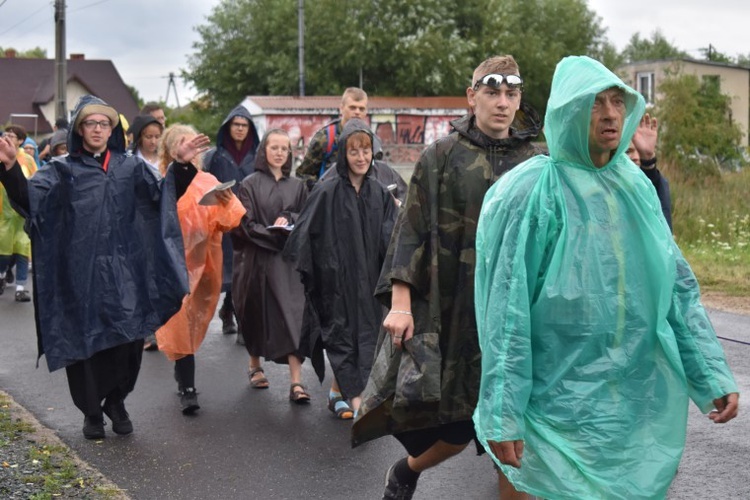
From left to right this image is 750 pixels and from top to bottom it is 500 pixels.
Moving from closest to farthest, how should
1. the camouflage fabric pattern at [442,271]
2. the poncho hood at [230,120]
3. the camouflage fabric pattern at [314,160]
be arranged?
the camouflage fabric pattern at [442,271] → the camouflage fabric pattern at [314,160] → the poncho hood at [230,120]

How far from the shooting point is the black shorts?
460 centimetres

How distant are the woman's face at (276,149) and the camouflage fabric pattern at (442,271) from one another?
3.94 metres

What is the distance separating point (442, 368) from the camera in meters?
4.51

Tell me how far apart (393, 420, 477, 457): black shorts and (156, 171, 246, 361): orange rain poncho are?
3.50m

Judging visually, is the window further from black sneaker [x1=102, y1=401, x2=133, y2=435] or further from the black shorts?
the black shorts

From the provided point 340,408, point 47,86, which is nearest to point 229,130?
point 340,408

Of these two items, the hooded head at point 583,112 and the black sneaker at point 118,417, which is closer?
the hooded head at point 583,112

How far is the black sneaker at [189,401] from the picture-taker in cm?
771

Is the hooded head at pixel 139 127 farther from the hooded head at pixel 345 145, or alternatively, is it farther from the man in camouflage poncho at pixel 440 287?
the man in camouflage poncho at pixel 440 287

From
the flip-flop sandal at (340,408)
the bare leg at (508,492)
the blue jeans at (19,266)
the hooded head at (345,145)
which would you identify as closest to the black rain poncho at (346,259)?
the hooded head at (345,145)

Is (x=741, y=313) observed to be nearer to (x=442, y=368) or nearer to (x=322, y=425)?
(x=322, y=425)

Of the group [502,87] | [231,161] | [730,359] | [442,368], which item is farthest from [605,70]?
[231,161]

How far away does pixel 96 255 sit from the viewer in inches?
274

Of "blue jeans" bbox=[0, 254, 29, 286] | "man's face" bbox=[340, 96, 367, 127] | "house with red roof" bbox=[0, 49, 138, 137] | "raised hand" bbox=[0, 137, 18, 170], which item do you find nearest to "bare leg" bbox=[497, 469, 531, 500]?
"raised hand" bbox=[0, 137, 18, 170]
